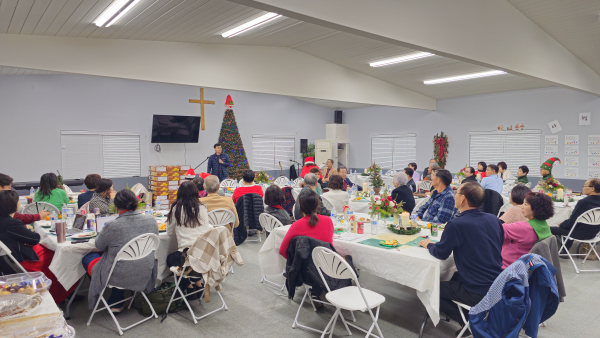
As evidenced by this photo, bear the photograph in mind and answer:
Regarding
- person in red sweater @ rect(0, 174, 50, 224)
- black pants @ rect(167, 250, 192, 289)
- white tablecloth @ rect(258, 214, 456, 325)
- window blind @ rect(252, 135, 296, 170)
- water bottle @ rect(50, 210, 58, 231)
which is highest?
window blind @ rect(252, 135, 296, 170)

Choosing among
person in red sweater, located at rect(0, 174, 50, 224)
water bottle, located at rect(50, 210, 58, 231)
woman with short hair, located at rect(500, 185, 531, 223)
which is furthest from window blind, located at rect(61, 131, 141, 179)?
woman with short hair, located at rect(500, 185, 531, 223)

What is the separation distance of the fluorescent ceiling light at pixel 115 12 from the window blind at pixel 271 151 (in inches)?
297

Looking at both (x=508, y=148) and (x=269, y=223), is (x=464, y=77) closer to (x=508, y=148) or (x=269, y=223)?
(x=508, y=148)

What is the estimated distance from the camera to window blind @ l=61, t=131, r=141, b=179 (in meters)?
9.36

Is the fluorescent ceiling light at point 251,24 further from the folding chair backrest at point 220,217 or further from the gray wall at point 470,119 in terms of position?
the gray wall at point 470,119

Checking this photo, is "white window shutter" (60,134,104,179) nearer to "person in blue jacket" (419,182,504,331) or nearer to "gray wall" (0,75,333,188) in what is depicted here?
"gray wall" (0,75,333,188)

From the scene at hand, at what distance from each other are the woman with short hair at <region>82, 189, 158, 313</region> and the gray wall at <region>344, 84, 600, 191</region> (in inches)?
398

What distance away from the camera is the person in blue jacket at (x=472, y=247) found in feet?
9.09

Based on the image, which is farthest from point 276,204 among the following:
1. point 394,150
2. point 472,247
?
point 394,150

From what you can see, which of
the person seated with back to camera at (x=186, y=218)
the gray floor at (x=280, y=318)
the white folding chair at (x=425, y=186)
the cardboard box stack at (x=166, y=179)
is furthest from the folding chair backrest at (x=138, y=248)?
the cardboard box stack at (x=166, y=179)

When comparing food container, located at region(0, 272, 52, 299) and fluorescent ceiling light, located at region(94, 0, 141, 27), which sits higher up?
fluorescent ceiling light, located at region(94, 0, 141, 27)

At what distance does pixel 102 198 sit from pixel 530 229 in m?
4.52

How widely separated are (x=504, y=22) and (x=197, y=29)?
486 cm

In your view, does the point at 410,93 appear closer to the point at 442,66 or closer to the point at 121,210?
the point at 442,66
